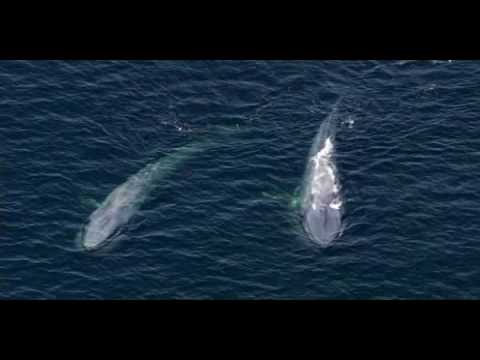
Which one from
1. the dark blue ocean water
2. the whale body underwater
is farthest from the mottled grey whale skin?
the whale body underwater

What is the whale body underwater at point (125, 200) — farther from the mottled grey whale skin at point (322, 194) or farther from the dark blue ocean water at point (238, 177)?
the mottled grey whale skin at point (322, 194)

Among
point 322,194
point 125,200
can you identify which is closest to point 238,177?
point 322,194

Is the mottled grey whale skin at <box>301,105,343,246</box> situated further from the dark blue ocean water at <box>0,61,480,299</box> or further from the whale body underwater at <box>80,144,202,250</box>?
the whale body underwater at <box>80,144,202,250</box>

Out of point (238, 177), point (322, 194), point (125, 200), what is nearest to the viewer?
point (125, 200)

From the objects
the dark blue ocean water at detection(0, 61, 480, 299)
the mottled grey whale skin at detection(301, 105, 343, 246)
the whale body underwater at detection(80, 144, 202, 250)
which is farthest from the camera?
the mottled grey whale skin at detection(301, 105, 343, 246)

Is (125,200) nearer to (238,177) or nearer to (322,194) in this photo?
(238,177)

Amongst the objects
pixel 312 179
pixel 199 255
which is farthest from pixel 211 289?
pixel 312 179
